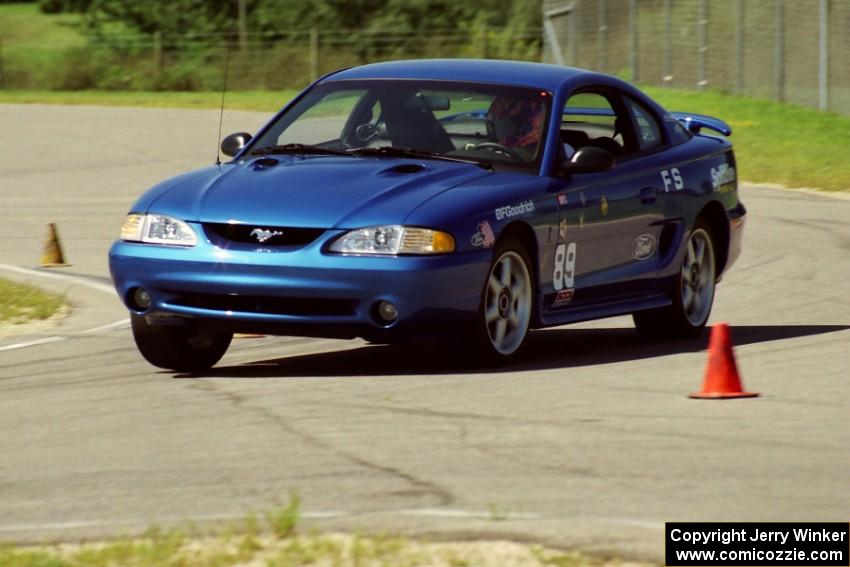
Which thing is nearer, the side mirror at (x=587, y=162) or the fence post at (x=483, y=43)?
the side mirror at (x=587, y=162)

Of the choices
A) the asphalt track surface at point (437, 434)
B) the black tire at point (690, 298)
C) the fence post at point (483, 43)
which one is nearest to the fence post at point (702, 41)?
the fence post at point (483, 43)

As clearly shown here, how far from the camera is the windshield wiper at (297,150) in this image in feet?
34.6

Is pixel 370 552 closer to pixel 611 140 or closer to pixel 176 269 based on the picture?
pixel 176 269

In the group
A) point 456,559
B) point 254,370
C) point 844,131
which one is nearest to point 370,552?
point 456,559

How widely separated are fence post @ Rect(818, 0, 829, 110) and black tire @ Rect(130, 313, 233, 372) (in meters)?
23.5

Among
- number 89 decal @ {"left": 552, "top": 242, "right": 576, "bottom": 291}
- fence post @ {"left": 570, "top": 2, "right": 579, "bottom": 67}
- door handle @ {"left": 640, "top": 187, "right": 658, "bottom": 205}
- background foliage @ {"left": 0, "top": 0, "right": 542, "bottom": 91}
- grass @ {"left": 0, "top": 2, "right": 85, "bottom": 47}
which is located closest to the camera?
number 89 decal @ {"left": 552, "top": 242, "right": 576, "bottom": 291}

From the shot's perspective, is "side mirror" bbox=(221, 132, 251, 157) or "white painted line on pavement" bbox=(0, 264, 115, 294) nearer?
"side mirror" bbox=(221, 132, 251, 157)

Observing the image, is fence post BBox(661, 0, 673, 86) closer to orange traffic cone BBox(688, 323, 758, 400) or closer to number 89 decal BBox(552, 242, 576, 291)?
number 89 decal BBox(552, 242, 576, 291)

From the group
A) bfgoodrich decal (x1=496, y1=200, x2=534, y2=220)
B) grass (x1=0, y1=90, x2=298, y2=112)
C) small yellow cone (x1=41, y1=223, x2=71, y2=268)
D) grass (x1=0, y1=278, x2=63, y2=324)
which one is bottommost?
grass (x1=0, y1=90, x2=298, y2=112)

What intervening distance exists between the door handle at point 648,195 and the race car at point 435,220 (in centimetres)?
1

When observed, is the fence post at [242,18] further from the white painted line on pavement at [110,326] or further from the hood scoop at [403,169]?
the hood scoop at [403,169]

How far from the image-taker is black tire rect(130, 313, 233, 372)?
10.1 metres

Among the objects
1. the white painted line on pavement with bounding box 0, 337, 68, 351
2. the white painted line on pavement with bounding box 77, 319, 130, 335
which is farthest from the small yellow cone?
the white painted line on pavement with bounding box 0, 337, 68, 351

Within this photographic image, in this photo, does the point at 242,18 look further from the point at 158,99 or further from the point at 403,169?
the point at 403,169
